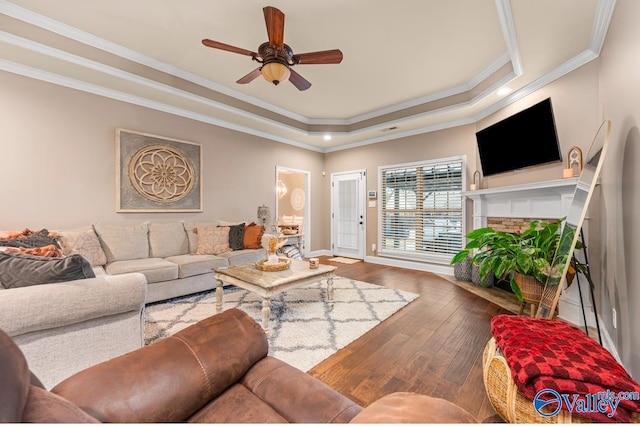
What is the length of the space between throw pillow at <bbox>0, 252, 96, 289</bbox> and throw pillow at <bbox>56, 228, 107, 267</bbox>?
1.52 metres

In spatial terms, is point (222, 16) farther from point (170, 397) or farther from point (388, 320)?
point (388, 320)

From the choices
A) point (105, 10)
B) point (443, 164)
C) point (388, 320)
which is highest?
point (105, 10)

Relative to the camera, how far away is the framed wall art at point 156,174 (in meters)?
3.59

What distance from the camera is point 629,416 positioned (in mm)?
1040

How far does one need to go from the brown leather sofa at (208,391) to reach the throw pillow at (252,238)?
9.73 ft

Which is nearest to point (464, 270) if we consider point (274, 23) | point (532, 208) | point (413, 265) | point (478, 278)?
point (478, 278)

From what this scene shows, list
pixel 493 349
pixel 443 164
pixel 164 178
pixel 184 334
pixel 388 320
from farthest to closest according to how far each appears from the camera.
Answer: pixel 443 164 → pixel 164 178 → pixel 388 320 → pixel 493 349 → pixel 184 334

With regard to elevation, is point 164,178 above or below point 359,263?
above

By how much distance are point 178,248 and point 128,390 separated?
10.7 feet

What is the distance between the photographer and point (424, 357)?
2072mm

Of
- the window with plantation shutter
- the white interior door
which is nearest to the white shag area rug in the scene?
the window with plantation shutter

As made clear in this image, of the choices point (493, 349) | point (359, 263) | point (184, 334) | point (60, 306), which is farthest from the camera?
point (359, 263)

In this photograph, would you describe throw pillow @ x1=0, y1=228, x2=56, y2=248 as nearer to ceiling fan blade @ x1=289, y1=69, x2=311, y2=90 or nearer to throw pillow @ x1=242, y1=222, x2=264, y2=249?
throw pillow @ x1=242, y1=222, x2=264, y2=249

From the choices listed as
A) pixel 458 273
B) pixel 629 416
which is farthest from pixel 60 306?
pixel 458 273
